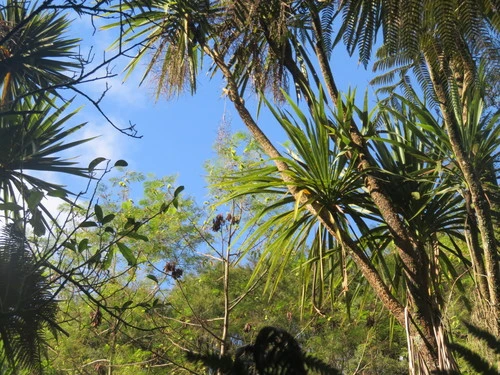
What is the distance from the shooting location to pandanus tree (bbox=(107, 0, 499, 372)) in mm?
3484

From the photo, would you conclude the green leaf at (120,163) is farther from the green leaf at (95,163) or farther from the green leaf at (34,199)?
the green leaf at (34,199)

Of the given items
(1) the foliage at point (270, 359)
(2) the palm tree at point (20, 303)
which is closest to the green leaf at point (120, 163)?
(2) the palm tree at point (20, 303)

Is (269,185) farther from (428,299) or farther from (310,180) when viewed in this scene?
(428,299)

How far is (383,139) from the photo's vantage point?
397 cm

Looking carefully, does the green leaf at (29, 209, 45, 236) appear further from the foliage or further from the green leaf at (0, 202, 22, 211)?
the foliage

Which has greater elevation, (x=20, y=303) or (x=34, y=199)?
(x=34, y=199)

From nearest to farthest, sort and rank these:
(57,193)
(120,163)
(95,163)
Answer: (57,193) → (95,163) → (120,163)

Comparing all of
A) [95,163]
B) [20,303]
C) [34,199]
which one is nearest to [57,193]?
[34,199]

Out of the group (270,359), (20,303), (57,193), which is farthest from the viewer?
(57,193)

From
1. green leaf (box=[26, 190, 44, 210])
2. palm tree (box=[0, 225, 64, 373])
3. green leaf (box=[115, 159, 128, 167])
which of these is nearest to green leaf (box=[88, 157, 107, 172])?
green leaf (box=[115, 159, 128, 167])

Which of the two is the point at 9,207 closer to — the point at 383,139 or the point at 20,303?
the point at 20,303

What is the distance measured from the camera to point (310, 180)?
4.14 m

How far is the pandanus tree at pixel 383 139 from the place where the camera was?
3.48 meters

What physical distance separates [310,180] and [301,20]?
4.88ft
